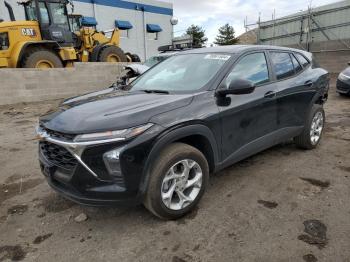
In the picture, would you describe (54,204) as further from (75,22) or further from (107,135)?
(75,22)

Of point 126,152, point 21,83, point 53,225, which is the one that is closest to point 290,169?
point 126,152

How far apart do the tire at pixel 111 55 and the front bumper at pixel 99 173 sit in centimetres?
1152

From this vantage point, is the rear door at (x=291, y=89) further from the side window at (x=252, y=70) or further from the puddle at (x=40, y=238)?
the puddle at (x=40, y=238)

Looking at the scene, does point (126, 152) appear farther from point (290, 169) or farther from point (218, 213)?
point (290, 169)

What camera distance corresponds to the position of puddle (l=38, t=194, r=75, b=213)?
11.4 ft

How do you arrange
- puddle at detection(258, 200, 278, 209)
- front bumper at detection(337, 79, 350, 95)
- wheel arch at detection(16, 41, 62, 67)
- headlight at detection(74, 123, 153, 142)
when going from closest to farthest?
headlight at detection(74, 123, 153, 142), puddle at detection(258, 200, 278, 209), front bumper at detection(337, 79, 350, 95), wheel arch at detection(16, 41, 62, 67)

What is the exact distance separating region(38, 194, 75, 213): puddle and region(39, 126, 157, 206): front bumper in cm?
74

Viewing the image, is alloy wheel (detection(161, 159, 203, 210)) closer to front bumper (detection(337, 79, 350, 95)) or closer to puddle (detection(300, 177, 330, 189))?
puddle (detection(300, 177, 330, 189))

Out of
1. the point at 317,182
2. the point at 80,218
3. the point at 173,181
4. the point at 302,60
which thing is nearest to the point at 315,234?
the point at 317,182

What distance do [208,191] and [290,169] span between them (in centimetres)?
130

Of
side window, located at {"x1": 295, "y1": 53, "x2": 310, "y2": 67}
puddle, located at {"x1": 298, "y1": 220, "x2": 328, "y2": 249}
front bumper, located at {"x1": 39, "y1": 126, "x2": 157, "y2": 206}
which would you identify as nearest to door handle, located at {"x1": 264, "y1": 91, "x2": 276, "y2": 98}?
side window, located at {"x1": 295, "y1": 53, "x2": 310, "y2": 67}

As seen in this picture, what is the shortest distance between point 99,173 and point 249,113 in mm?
1837

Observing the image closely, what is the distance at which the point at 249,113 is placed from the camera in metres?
3.65

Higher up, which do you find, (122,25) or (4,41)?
(122,25)
